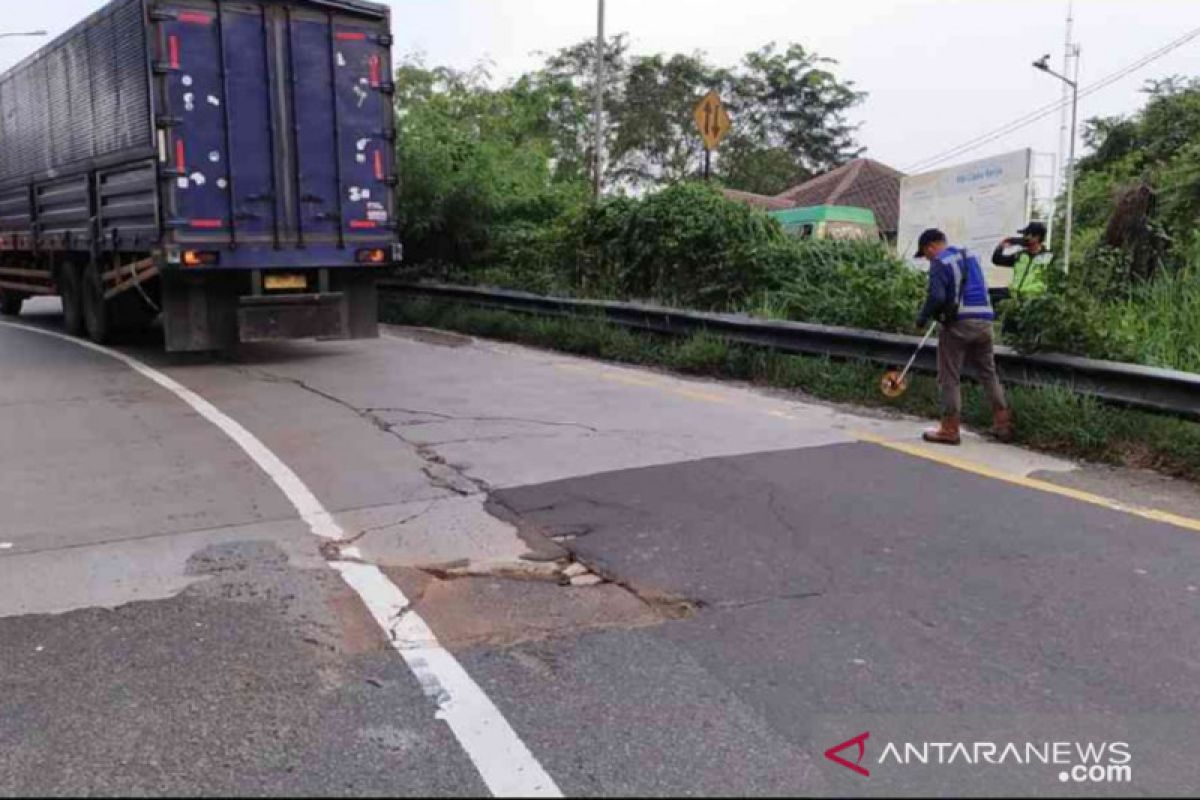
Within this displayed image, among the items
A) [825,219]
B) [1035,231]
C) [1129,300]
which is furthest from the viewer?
[825,219]

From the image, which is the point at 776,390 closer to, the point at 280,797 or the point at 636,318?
the point at 636,318

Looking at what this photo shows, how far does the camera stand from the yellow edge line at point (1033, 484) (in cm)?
576

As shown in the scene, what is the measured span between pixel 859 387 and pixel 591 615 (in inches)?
221

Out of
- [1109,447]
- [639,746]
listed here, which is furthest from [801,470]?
[639,746]

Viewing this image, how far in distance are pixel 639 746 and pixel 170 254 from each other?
30.8ft

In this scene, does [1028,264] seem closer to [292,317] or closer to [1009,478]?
[1009,478]

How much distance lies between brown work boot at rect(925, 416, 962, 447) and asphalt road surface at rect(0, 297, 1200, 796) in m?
0.20

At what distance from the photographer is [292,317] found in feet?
40.0

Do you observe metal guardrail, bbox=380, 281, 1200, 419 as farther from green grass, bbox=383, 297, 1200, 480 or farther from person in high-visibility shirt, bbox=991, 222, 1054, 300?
person in high-visibility shirt, bbox=991, 222, 1054, 300

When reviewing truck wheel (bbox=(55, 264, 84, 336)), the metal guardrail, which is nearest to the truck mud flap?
the metal guardrail

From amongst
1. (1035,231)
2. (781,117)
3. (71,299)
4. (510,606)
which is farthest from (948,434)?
(781,117)

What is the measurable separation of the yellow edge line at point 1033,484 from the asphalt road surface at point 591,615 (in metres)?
0.03

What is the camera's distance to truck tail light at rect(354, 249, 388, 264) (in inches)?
493

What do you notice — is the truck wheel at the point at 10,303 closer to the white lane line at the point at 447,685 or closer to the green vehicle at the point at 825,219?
the green vehicle at the point at 825,219
